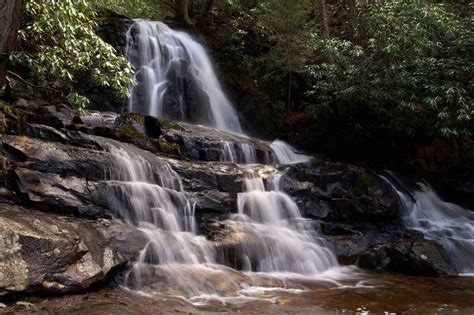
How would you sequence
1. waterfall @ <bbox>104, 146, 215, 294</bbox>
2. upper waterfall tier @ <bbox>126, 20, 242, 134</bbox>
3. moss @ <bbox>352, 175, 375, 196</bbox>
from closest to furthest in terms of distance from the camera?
waterfall @ <bbox>104, 146, 215, 294</bbox> → moss @ <bbox>352, 175, 375, 196</bbox> → upper waterfall tier @ <bbox>126, 20, 242, 134</bbox>

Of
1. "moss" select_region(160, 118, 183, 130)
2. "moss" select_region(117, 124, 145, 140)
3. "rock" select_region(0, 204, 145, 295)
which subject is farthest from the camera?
"moss" select_region(160, 118, 183, 130)

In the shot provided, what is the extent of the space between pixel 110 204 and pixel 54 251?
1906 mm

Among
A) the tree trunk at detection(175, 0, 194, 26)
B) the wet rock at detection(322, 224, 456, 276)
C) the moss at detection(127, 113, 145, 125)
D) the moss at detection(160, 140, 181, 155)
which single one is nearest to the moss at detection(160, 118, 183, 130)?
the moss at detection(127, 113, 145, 125)

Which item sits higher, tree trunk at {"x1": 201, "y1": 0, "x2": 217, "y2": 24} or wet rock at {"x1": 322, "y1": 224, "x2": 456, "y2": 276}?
tree trunk at {"x1": 201, "y1": 0, "x2": 217, "y2": 24}

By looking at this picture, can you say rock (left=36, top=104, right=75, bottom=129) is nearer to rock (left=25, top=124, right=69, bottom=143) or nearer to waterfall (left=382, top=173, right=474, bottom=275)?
rock (left=25, top=124, right=69, bottom=143)

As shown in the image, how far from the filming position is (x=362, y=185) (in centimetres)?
1078

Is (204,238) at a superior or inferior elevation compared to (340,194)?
inferior

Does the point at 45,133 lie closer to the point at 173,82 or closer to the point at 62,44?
the point at 62,44

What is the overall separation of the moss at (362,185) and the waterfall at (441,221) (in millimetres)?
1362

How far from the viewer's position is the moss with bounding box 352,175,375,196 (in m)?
10.6

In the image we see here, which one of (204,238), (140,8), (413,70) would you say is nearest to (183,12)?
(140,8)

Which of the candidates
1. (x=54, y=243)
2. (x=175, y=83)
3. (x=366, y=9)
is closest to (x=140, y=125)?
(x=175, y=83)

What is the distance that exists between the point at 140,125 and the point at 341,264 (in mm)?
5659

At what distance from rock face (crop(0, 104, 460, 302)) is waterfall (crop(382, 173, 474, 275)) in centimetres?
68
